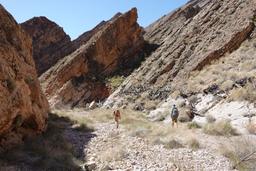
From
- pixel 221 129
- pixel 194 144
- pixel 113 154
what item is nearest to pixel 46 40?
pixel 221 129

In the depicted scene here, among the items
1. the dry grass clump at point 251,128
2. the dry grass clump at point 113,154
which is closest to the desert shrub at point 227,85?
the dry grass clump at point 251,128

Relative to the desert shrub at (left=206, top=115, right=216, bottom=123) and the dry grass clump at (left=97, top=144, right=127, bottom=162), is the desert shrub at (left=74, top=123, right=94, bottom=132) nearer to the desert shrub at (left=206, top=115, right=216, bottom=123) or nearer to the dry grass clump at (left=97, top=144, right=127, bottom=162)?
the dry grass clump at (left=97, top=144, right=127, bottom=162)

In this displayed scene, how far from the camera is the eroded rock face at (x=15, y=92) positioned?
1323cm

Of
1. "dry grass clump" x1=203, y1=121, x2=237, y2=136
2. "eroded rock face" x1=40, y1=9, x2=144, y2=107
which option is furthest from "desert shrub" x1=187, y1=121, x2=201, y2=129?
"eroded rock face" x1=40, y1=9, x2=144, y2=107

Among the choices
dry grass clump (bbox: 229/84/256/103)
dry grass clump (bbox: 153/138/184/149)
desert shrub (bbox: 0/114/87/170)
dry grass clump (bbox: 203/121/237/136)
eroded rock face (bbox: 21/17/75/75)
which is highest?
eroded rock face (bbox: 21/17/75/75)

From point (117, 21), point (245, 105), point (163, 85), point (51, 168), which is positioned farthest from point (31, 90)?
point (117, 21)

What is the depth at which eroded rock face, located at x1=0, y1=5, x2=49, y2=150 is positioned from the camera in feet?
43.4

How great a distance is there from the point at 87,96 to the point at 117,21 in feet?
31.4

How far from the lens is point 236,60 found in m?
26.3

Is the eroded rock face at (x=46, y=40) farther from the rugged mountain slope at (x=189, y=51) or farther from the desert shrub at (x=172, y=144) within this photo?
the desert shrub at (x=172, y=144)

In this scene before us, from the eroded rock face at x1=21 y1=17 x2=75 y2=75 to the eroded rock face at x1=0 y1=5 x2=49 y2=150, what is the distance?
3087 centimetres

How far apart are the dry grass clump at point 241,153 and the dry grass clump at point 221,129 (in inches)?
53.8

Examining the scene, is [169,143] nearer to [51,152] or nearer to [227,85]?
[51,152]

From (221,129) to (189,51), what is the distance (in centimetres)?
1648
